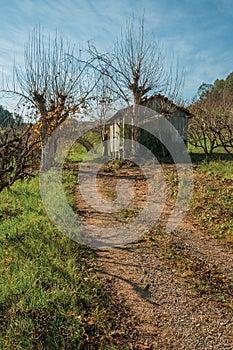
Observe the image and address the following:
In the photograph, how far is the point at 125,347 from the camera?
2.30 m

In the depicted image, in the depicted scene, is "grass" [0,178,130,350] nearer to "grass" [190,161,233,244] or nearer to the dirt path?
the dirt path

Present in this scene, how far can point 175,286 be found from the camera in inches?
127

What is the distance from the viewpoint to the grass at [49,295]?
92.2 inches

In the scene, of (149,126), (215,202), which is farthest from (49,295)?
(149,126)

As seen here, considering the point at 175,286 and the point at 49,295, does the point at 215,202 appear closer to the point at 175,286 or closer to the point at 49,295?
the point at 175,286

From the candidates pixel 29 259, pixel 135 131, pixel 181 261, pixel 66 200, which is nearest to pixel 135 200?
pixel 66 200

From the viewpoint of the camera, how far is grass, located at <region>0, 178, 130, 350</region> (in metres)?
2.34

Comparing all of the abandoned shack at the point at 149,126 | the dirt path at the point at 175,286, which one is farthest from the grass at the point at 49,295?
the abandoned shack at the point at 149,126

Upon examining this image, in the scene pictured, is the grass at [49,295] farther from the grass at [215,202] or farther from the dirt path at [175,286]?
the grass at [215,202]

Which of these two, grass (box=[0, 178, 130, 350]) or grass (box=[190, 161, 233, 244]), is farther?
grass (box=[190, 161, 233, 244])

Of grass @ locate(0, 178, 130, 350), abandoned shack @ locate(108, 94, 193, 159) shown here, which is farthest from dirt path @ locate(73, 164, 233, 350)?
abandoned shack @ locate(108, 94, 193, 159)

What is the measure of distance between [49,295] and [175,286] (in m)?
1.46

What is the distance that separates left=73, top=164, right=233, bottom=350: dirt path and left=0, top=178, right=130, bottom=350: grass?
0.28 meters

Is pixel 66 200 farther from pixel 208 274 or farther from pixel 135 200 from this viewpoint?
pixel 208 274
